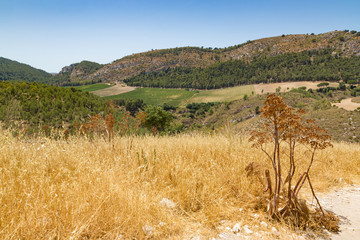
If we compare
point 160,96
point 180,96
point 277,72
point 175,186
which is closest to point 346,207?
point 175,186

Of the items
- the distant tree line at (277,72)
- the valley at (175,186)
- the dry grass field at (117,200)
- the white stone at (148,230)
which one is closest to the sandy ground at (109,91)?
the distant tree line at (277,72)

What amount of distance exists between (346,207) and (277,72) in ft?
437

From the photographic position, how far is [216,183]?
309 centimetres

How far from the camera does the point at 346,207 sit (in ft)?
9.65

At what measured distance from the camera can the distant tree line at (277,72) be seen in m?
104

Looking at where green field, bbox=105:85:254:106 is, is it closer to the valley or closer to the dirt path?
the valley

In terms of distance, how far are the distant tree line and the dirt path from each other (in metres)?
115

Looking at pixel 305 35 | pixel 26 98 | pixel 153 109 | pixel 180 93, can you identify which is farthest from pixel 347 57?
pixel 26 98

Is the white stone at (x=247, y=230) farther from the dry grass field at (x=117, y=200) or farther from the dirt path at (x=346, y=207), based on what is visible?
the dirt path at (x=346, y=207)

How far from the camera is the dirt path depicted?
87.5 inches

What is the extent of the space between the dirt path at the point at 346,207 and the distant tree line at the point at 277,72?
11544 cm

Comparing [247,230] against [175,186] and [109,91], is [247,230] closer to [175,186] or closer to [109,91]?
[175,186]

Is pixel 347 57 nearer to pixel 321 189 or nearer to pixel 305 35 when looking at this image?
pixel 305 35

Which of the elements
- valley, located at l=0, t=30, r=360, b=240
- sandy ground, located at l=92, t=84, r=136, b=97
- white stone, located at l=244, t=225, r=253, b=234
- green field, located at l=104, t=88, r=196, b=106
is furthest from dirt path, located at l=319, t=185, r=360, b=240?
sandy ground, located at l=92, t=84, r=136, b=97
